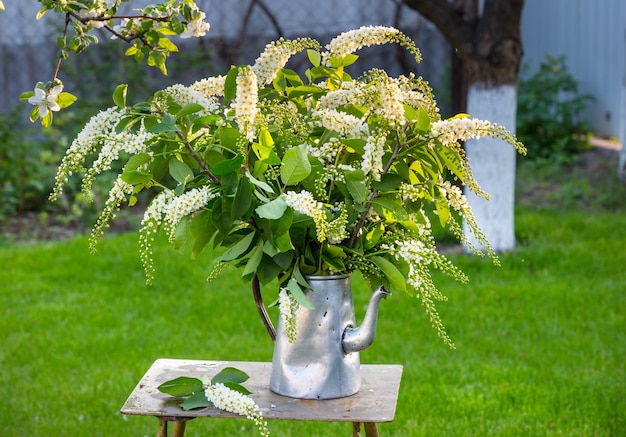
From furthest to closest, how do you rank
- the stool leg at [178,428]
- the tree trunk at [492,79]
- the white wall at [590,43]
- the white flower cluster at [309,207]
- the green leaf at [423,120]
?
the white wall at [590,43] < the tree trunk at [492,79] < the stool leg at [178,428] < the green leaf at [423,120] < the white flower cluster at [309,207]

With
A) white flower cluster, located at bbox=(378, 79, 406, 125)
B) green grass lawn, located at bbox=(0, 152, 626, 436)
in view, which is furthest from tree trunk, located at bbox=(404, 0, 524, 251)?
white flower cluster, located at bbox=(378, 79, 406, 125)

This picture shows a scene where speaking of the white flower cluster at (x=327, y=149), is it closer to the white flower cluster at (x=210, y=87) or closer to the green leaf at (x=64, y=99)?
the white flower cluster at (x=210, y=87)

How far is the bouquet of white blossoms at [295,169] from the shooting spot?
188 cm

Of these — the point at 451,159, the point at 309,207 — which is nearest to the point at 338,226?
the point at 309,207

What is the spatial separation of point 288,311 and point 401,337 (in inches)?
89.7

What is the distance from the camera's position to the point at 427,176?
83.5 inches

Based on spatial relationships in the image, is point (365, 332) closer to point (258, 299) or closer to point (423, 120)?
point (258, 299)

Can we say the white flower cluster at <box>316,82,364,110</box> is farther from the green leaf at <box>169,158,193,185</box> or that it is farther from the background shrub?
the background shrub

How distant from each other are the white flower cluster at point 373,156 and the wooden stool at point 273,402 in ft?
1.61

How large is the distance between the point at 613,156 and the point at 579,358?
3.57 meters

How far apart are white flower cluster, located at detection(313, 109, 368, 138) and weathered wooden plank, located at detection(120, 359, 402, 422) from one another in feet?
1.87

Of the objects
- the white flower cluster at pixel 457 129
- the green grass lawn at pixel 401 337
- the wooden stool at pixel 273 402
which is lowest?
the green grass lawn at pixel 401 337

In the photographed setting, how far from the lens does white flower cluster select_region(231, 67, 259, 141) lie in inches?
73.7

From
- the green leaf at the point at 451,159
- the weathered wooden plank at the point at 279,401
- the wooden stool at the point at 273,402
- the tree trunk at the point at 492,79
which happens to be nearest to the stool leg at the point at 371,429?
the wooden stool at the point at 273,402
